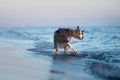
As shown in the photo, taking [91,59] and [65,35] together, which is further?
[65,35]

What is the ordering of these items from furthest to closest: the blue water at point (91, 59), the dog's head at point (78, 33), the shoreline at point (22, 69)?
the dog's head at point (78, 33), the blue water at point (91, 59), the shoreline at point (22, 69)

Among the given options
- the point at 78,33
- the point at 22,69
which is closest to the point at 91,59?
the point at 78,33

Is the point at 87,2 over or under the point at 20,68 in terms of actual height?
over

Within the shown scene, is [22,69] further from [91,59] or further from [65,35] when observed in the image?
[65,35]

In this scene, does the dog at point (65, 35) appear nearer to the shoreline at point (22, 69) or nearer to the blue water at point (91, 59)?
the blue water at point (91, 59)

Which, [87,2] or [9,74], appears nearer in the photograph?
[9,74]

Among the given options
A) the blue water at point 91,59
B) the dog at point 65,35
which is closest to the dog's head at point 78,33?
the dog at point 65,35

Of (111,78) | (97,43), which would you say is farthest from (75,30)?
(111,78)

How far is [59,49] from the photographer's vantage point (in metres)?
6.71

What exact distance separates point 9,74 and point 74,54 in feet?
7.50

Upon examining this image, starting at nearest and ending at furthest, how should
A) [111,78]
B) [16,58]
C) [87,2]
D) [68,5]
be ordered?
[111,78] < [16,58] < [87,2] < [68,5]

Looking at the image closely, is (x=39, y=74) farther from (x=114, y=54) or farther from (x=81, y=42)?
(x=81, y=42)

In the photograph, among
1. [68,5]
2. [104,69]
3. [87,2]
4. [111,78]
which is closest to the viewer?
[111,78]

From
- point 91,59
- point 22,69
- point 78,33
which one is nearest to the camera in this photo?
point 22,69
